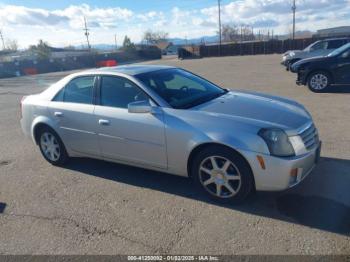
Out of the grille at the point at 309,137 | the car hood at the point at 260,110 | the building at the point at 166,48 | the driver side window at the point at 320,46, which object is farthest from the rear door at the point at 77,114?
the building at the point at 166,48

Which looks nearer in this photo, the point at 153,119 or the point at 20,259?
the point at 20,259

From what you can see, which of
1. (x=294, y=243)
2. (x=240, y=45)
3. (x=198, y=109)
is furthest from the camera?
(x=240, y=45)

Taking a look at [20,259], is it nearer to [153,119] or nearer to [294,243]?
[153,119]

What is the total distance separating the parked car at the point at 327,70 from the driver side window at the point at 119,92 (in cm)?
773

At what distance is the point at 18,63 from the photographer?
119 feet

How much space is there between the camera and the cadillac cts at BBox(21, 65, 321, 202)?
329cm

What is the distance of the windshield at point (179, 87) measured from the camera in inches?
157

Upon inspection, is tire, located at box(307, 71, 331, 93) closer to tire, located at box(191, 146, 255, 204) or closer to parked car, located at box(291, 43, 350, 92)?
parked car, located at box(291, 43, 350, 92)

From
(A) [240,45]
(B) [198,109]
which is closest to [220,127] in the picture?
(B) [198,109]

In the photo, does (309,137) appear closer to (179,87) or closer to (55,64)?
(179,87)

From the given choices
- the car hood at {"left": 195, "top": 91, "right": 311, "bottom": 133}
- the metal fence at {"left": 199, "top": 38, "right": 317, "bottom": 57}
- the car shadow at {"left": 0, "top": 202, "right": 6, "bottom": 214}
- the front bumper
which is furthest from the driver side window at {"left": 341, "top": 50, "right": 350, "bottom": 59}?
the metal fence at {"left": 199, "top": 38, "right": 317, "bottom": 57}

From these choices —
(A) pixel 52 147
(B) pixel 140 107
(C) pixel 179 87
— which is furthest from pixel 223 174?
(A) pixel 52 147

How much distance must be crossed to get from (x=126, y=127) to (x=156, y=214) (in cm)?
115

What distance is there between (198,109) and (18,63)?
37831 mm
